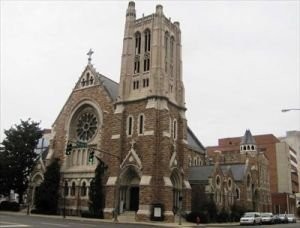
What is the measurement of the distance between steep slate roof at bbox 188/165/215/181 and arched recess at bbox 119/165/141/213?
9.10 metres

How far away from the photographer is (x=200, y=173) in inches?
2152

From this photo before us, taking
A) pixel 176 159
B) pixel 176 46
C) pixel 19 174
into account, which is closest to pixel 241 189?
pixel 176 159

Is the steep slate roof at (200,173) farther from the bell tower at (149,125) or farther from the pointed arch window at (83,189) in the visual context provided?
the pointed arch window at (83,189)

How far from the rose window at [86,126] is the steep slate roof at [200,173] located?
14.7 metres

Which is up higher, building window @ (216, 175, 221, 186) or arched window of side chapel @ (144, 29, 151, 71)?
arched window of side chapel @ (144, 29, 151, 71)

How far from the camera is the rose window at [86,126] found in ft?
182

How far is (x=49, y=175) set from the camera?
53188 mm

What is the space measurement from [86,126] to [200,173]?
56.5ft

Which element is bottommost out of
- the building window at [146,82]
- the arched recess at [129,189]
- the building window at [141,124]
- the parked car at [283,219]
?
the parked car at [283,219]

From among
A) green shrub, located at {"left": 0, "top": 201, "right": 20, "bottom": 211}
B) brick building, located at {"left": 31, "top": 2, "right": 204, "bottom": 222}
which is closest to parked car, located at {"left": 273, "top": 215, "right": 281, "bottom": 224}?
brick building, located at {"left": 31, "top": 2, "right": 204, "bottom": 222}

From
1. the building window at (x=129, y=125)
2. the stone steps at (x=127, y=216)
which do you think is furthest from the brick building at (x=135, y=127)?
the stone steps at (x=127, y=216)

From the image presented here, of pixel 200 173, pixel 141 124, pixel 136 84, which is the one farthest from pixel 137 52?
pixel 200 173

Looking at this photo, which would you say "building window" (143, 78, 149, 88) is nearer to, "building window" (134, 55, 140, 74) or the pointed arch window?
"building window" (134, 55, 140, 74)

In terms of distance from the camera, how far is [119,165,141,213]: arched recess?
48.0 metres
